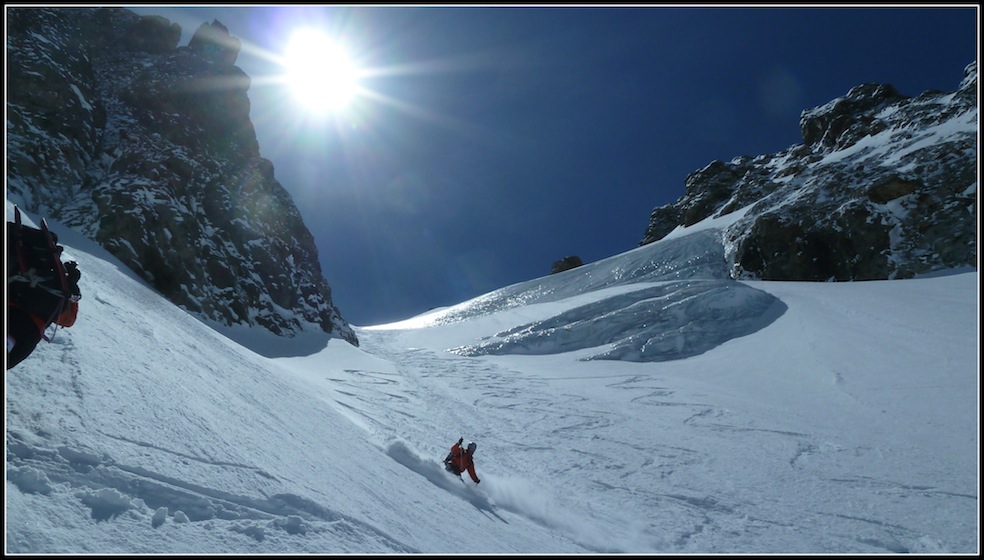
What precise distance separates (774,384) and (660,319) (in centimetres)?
1008

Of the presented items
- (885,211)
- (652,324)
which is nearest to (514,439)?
(652,324)

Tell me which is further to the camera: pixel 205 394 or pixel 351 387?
pixel 351 387

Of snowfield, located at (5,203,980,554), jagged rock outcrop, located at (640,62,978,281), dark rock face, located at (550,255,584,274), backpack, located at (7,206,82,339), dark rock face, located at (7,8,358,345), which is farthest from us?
dark rock face, located at (550,255,584,274)

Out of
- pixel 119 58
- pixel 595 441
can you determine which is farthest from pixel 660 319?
pixel 119 58

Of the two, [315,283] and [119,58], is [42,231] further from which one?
[119,58]

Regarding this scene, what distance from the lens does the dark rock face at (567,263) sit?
84375 millimetres

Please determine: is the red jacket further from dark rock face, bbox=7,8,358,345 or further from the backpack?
dark rock face, bbox=7,8,358,345

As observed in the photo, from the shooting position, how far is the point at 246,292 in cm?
2594

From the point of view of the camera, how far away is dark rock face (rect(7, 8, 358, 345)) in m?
22.2

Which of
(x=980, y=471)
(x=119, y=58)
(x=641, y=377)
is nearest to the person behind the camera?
(x=980, y=471)

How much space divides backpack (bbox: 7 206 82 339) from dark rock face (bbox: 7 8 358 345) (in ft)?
63.0

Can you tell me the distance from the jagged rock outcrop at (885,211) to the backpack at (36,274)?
144 ft

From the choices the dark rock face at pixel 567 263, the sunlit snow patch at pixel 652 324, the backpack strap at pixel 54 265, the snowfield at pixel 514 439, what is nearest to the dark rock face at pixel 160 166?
the snowfield at pixel 514 439

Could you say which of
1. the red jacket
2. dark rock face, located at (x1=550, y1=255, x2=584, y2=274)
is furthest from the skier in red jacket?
dark rock face, located at (x1=550, y1=255, x2=584, y2=274)
